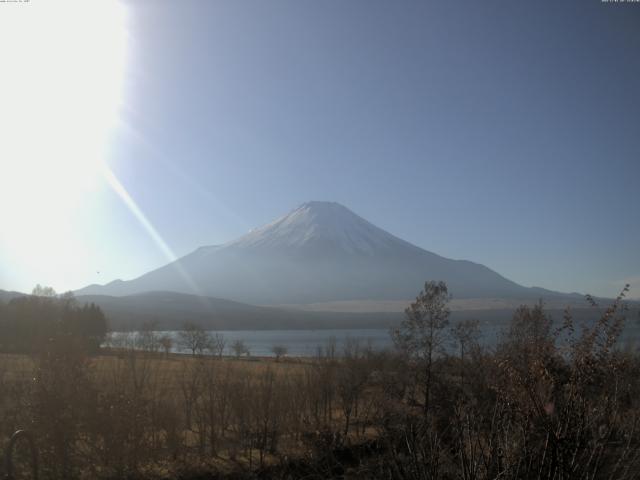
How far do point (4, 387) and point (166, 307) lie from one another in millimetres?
155512

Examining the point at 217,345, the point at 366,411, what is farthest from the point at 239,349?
the point at 366,411

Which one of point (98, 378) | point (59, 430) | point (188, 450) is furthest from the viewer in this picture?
point (188, 450)

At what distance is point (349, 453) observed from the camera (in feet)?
50.6

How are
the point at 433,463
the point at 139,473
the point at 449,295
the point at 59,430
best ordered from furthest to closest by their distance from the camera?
the point at 449,295 → the point at 139,473 → the point at 59,430 → the point at 433,463

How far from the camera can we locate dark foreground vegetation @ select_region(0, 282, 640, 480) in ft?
14.4

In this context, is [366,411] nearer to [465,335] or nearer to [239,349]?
[465,335]

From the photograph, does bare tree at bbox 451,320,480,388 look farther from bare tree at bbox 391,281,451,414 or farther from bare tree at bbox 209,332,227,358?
bare tree at bbox 209,332,227,358

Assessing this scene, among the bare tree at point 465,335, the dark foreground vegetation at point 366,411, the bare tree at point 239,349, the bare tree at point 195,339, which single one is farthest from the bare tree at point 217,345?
the dark foreground vegetation at point 366,411

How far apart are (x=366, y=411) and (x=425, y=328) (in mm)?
4344

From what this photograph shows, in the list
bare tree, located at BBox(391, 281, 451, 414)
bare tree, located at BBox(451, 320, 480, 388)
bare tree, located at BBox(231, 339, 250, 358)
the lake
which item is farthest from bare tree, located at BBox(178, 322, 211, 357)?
bare tree, located at BBox(391, 281, 451, 414)

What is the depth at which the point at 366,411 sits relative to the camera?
16891 mm

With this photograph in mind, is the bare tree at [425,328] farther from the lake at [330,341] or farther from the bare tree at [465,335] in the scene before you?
the lake at [330,341]

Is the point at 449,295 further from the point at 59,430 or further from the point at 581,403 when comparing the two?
the point at 581,403

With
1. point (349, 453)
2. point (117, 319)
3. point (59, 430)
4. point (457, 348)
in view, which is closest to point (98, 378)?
point (59, 430)
